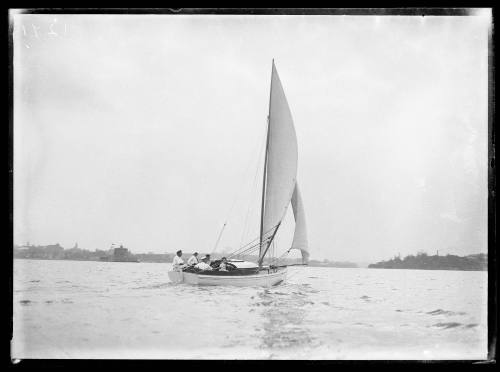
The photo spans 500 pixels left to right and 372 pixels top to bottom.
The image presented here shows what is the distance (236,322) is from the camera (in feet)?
19.4

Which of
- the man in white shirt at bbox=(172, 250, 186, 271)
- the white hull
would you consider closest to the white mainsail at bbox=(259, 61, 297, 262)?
the white hull

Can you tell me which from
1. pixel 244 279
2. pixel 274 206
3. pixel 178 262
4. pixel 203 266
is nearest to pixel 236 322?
pixel 178 262

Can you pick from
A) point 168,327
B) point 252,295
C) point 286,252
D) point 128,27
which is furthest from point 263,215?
point 128,27

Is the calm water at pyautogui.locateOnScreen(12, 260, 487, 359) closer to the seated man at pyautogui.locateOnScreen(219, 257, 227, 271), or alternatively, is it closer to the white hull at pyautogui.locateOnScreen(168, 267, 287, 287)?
the seated man at pyautogui.locateOnScreen(219, 257, 227, 271)

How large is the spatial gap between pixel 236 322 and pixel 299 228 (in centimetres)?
192

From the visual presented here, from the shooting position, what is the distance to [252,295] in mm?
7223

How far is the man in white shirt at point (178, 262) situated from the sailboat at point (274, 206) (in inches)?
2.9

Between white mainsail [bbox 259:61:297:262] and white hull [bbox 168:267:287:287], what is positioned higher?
white mainsail [bbox 259:61:297:262]

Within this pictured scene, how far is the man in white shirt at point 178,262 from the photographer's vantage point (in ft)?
22.2

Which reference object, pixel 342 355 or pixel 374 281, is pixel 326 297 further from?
pixel 342 355

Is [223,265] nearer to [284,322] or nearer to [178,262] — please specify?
[178,262]

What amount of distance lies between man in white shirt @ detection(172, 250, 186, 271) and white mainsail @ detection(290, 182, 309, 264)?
1.74 m

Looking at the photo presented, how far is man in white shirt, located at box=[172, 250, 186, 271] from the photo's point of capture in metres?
6.77

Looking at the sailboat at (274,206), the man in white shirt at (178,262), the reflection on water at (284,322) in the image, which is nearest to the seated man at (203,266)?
the sailboat at (274,206)
